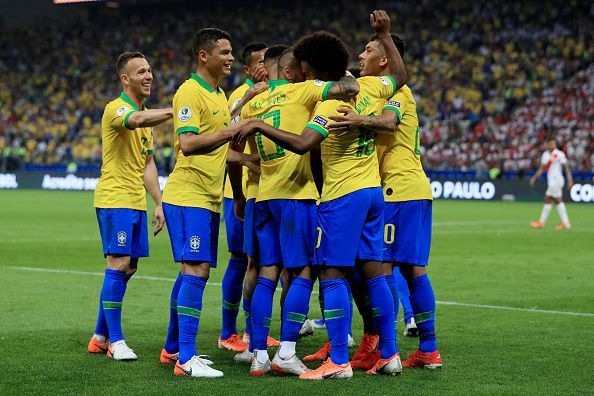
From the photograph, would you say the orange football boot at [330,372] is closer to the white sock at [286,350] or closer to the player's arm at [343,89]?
the white sock at [286,350]

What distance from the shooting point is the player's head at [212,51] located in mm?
7027

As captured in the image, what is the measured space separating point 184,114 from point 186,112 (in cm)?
2

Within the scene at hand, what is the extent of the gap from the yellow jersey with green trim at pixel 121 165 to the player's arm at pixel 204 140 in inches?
44.2

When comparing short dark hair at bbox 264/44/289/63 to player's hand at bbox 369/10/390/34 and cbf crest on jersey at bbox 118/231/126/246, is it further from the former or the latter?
cbf crest on jersey at bbox 118/231/126/246

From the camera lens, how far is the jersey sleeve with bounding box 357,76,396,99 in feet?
23.3

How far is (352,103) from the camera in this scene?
694 cm

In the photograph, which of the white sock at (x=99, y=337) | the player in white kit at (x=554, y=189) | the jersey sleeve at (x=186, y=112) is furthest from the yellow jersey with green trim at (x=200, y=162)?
the player in white kit at (x=554, y=189)

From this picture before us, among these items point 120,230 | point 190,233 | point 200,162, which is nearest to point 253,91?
point 200,162

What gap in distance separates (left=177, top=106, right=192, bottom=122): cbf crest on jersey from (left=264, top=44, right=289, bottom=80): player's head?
1168 mm

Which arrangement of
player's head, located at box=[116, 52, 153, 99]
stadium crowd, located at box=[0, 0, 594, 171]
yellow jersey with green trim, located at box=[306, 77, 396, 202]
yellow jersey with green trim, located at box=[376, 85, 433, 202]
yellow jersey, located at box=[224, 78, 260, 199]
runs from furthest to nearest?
stadium crowd, located at box=[0, 0, 594, 171] → player's head, located at box=[116, 52, 153, 99] → yellow jersey, located at box=[224, 78, 260, 199] → yellow jersey with green trim, located at box=[376, 85, 433, 202] → yellow jersey with green trim, located at box=[306, 77, 396, 202]

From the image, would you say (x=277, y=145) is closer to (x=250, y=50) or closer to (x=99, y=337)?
(x=250, y=50)

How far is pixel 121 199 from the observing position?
7777mm

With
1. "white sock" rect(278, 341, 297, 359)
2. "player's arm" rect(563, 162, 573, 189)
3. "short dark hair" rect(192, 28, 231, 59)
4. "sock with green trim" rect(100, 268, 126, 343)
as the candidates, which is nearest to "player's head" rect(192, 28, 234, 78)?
"short dark hair" rect(192, 28, 231, 59)

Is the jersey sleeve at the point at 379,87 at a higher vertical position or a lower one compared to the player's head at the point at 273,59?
lower
